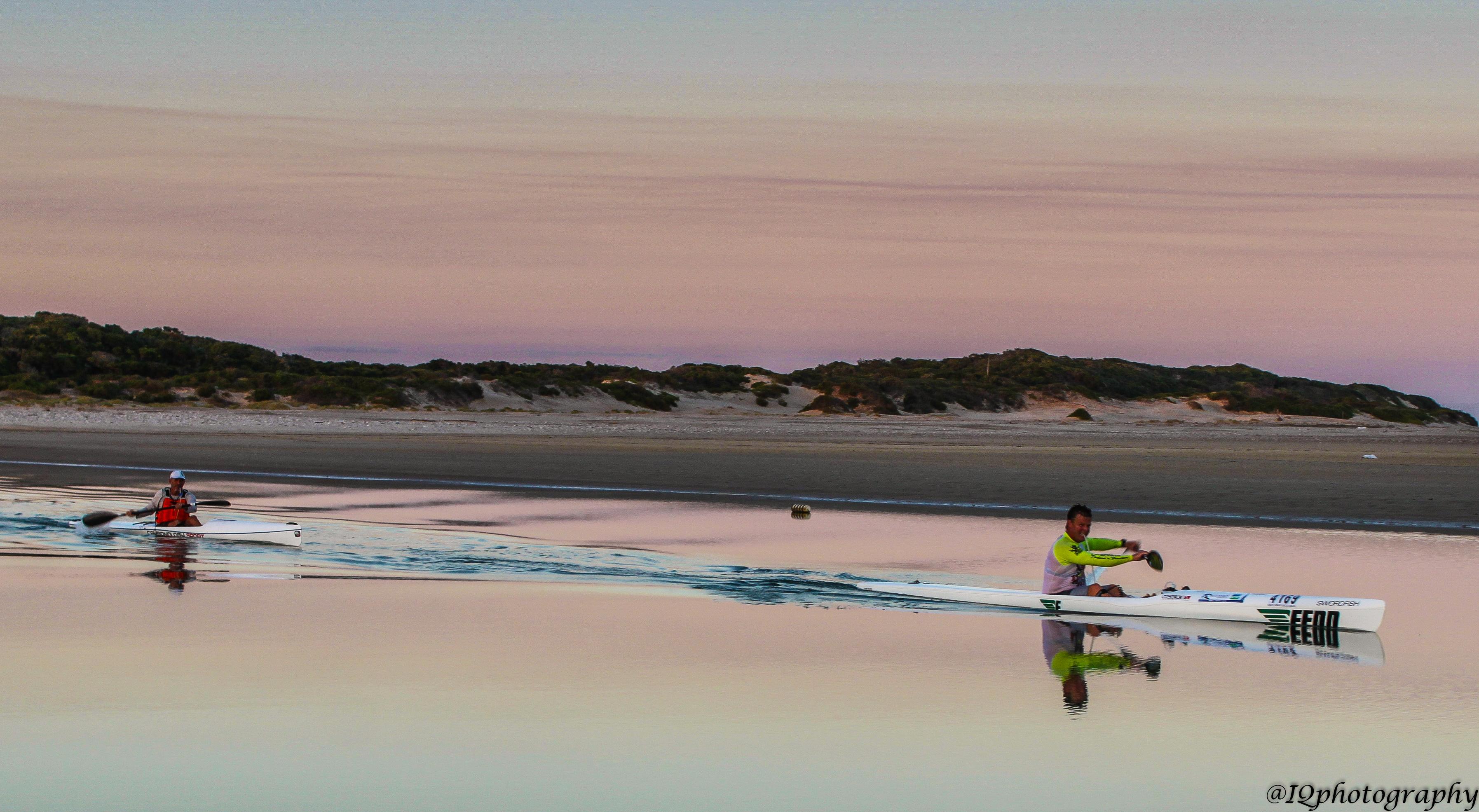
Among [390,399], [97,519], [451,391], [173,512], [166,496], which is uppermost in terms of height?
[451,391]

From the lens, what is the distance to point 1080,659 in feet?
36.9

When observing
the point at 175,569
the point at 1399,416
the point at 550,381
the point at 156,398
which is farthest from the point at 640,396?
the point at 175,569

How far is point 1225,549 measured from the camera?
19.1 m

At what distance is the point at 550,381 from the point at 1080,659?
251 feet

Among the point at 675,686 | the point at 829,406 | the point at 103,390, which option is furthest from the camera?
the point at 829,406

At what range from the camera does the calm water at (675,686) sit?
747 centimetres

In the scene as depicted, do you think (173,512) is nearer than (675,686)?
No

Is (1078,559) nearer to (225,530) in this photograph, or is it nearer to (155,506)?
(225,530)

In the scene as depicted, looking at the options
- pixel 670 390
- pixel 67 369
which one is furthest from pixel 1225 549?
pixel 67 369

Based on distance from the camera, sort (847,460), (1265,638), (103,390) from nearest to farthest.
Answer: (1265,638), (847,460), (103,390)

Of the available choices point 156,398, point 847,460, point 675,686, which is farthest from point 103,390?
point 675,686

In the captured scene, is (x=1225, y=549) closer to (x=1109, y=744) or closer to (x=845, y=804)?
(x=1109, y=744)

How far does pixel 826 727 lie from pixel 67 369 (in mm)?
85446

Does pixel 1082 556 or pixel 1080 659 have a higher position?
pixel 1082 556
